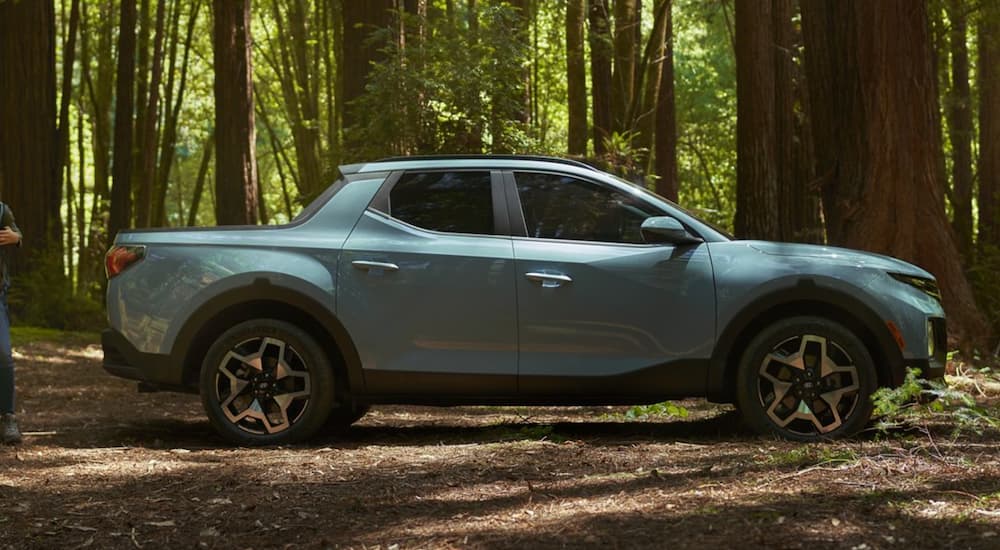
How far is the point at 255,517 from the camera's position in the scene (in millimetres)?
5285

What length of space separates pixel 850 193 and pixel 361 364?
5454 mm

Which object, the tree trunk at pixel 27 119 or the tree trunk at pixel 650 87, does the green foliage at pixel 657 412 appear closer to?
the tree trunk at pixel 650 87

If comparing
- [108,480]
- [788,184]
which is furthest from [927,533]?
[788,184]

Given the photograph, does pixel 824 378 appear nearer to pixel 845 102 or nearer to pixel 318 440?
pixel 318 440

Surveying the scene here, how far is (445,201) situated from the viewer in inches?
293

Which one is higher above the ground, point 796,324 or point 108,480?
point 796,324

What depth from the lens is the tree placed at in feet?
54.2

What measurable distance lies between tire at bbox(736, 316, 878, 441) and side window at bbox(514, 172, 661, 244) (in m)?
1.02

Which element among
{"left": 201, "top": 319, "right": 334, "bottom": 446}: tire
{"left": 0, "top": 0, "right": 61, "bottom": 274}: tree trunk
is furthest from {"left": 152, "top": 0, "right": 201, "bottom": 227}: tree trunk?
{"left": 201, "top": 319, "right": 334, "bottom": 446}: tire

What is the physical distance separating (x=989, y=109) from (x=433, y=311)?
16650 mm

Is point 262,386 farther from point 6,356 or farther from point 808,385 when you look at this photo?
point 808,385

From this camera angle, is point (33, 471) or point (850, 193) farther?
point (850, 193)

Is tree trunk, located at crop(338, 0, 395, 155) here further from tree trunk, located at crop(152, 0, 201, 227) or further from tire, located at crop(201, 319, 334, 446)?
tree trunk, located at crop(152, 0, 201, 227)

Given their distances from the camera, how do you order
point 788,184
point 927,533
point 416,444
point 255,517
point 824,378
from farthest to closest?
point 788,184 < point 416,444 < point 824,378 < point 255,517 < point 927,533
